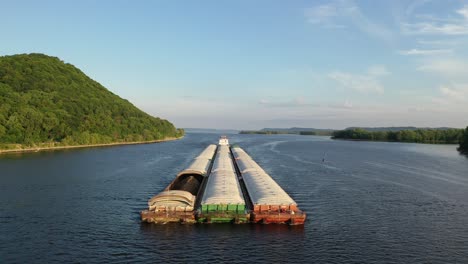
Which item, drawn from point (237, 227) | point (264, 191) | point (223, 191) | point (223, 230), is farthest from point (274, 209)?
point (223, 191)

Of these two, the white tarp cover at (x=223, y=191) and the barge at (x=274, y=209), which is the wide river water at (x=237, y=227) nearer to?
the barge at (x=274, y=209)

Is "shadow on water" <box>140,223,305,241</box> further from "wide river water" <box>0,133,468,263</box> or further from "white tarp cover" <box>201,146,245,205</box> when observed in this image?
"white tarp cover" <box>201,146,245,205</box>

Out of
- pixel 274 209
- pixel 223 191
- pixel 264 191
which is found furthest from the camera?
pixel 264 191

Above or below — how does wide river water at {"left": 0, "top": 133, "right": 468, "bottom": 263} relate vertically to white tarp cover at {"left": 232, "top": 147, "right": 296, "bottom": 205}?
below

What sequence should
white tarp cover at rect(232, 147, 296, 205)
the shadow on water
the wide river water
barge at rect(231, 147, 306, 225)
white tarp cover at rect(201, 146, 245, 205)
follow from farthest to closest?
white tarp cover at rect(232, 147, 296, 205)
white tarp cover at rect(201, 146, 245, 205)
barge at rect(231, 147, 306, 225)
the shadow on water
the wide river water

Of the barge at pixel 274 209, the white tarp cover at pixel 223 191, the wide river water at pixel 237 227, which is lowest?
the wide river water at pixel 237 227

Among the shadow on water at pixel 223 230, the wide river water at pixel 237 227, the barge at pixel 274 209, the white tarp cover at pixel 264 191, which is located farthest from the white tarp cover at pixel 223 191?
the wide river water at pixel 237 227

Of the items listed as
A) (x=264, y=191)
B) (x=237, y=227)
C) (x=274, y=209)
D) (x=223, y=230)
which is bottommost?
(x=223, y=230)

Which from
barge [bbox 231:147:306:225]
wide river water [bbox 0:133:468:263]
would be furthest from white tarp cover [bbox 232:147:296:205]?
wide river water [bbox 0:133:468:263]

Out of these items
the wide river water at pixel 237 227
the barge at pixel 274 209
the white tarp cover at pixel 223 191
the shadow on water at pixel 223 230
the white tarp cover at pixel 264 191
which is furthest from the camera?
the white tarp cover at pixel 264 191

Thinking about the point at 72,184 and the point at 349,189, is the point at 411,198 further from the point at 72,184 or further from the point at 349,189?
the point at 72,184

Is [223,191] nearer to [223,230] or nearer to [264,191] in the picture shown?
[264,191]

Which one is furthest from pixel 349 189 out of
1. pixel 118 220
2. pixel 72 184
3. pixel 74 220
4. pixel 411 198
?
pixel 72 184
